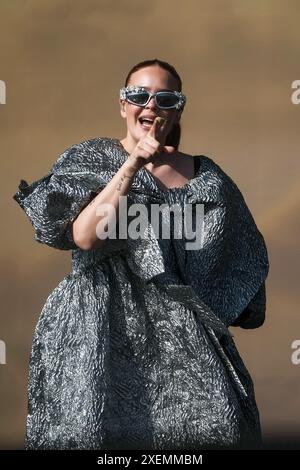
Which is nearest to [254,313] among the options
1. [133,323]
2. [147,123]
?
[133,323]

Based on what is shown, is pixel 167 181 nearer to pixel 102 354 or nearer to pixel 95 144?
pixel 95 144

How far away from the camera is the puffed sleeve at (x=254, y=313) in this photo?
3.78 meters

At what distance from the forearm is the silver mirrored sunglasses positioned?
0.20 meters

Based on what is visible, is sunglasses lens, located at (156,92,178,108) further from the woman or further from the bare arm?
the bare arm

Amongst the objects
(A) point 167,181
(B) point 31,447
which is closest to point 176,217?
(A) point 167,181

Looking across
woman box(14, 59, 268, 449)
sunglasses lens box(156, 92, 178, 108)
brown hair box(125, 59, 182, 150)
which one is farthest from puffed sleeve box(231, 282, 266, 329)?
sunglasses lens box(156, 92, 178, 108)

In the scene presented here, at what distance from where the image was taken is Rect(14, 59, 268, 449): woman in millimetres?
3479

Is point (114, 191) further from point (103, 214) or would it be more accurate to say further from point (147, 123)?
point (147, 123)

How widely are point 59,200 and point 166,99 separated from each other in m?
0.29

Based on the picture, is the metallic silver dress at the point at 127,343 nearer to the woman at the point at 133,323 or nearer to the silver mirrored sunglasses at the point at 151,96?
the woman at the point at 133,323

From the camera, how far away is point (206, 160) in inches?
146

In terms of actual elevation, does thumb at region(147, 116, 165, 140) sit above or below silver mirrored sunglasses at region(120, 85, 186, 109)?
below

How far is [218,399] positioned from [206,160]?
0.51m

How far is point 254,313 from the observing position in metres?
3.78
